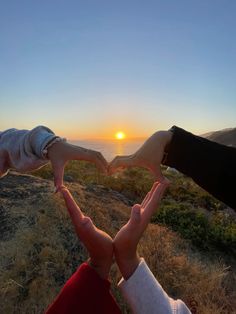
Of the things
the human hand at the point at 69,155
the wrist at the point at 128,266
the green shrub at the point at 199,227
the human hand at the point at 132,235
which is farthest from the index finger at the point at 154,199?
the green shrub at the point at 199,227

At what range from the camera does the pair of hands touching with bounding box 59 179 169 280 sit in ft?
6.45

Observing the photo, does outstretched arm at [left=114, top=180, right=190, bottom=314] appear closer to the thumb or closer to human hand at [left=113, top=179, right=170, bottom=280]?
human hand at [left=113, top=179, right=170, bottom=280]

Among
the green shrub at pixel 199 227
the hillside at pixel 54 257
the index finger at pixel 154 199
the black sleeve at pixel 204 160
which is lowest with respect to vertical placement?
the green shrub at pixel 199 227

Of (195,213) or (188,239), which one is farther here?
(195,213)

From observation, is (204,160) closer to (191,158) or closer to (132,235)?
(191,158)

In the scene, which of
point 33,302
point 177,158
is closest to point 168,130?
point 177,158

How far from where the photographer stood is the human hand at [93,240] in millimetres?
1956

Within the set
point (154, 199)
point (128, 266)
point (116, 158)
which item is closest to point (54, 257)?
point (128, 266)

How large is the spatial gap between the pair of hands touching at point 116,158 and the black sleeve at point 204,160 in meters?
0.06

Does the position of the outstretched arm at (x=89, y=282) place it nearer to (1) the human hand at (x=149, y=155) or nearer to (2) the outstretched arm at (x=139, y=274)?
(2) the outstretched arm at (x=139, y=274)

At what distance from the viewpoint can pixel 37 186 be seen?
605 centimetres

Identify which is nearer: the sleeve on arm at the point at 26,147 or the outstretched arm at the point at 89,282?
the sleeve on arm at the point at 26,147

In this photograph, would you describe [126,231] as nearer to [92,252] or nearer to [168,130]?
[92,252]

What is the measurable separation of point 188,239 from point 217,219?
1493 mm
